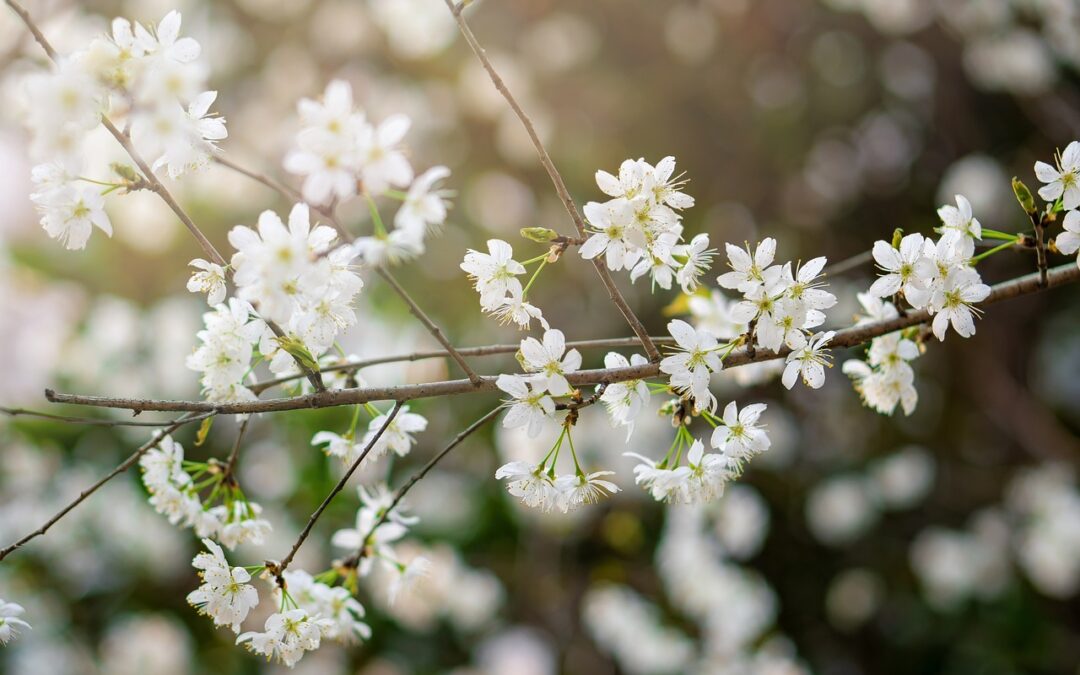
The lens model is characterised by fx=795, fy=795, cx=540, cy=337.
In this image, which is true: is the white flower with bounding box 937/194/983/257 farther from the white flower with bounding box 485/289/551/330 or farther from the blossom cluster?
the blossom cluster

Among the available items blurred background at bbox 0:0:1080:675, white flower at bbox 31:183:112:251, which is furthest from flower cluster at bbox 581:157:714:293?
blurred background at bbox 0:0:1080:675

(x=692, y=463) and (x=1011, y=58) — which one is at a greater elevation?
(x=1011, y=58)

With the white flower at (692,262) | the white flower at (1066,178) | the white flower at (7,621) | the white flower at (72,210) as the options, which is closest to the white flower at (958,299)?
the white flower at (1066,178)

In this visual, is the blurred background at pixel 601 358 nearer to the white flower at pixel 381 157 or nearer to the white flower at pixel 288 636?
the white flower at pixel 288 636

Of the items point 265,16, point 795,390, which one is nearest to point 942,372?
point 795,390

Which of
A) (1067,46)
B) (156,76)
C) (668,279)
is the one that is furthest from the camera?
(1067,46)

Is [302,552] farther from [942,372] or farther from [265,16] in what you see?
[942,372]
